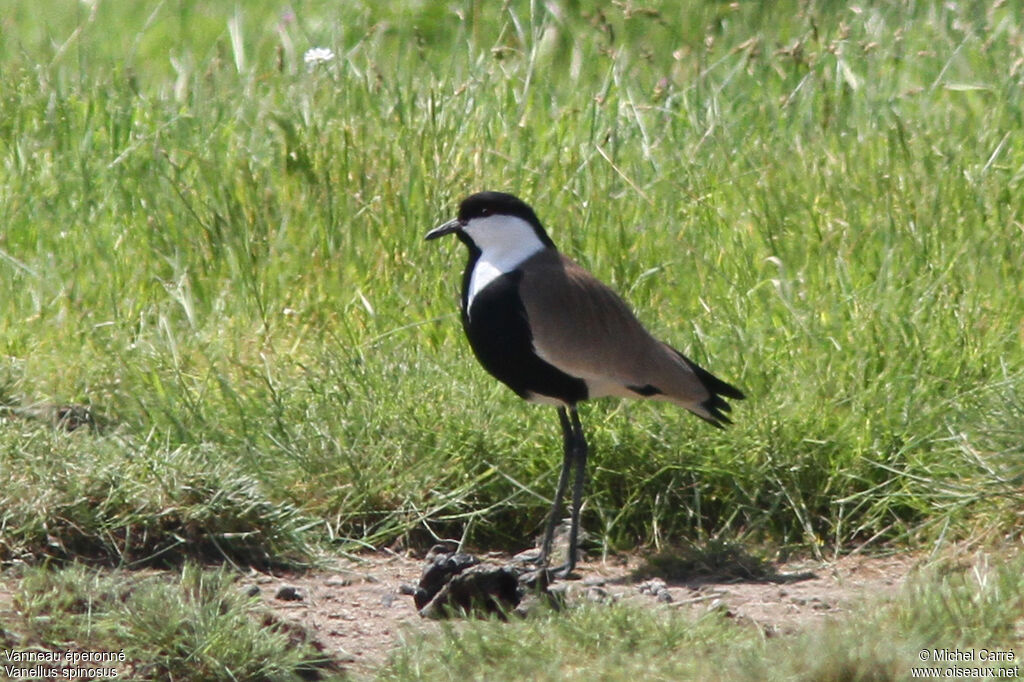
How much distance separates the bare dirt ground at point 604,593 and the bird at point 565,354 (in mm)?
272

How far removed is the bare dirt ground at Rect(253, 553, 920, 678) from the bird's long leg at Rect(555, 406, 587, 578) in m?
0.06

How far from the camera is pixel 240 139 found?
629 centimetres

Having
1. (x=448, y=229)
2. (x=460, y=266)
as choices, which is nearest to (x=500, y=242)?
(x=448, y=229)

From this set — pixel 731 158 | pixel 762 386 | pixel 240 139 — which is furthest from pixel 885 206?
pixel 240 139

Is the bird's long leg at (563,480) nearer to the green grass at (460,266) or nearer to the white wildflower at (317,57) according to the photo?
the green grass at (460,266)

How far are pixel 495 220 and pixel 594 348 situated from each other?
18.9 inches

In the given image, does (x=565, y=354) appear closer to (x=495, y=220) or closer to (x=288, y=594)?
(x=495, y=220)

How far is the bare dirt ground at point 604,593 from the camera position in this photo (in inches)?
146

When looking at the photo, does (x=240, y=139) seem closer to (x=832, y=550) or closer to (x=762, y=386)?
(x=762, y=386)

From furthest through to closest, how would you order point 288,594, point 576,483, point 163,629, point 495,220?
point 495,220, point 576,483, point 288,594, point 163,629

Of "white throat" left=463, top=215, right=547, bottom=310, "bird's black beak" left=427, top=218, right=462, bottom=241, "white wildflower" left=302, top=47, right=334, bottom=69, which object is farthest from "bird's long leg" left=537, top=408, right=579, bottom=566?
"white wildflower" left=302, top=47, right=334, bottom=69

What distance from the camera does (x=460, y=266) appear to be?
5422mm

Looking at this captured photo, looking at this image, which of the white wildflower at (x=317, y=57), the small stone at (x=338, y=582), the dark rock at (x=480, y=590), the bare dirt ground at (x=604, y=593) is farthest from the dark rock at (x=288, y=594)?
the white wildflower at (x=317, y=57)

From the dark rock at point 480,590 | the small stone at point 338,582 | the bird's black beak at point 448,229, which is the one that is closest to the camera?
Result: the dark rock at point 480,590
